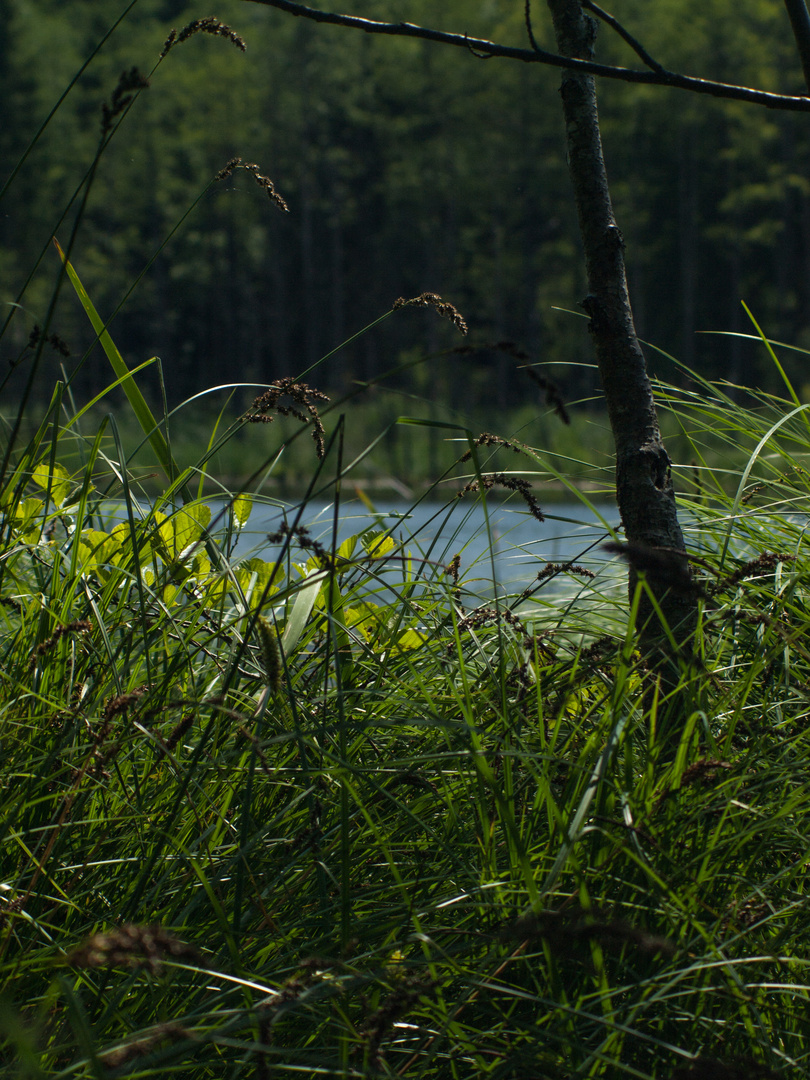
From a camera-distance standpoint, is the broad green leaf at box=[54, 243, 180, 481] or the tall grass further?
the broad green leaf at box=[54, 243, 180, 481]

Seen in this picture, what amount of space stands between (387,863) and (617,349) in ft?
2.70

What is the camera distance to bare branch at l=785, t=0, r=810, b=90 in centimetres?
124

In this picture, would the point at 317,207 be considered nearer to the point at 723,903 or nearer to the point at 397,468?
the point at 397,468

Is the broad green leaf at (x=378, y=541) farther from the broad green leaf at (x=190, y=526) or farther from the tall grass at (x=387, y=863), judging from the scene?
the broad green leaf at (x=190, y=526)

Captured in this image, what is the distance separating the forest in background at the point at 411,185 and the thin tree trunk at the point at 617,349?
21.0 metres

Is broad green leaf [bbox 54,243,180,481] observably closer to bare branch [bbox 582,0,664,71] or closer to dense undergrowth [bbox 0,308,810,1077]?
dense undergrowth [bbox 0,308,810,1077]

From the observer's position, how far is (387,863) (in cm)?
92

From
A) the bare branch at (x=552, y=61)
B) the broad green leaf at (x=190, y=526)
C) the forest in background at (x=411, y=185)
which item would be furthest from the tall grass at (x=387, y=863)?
the forest in background at (x=411, y=185)

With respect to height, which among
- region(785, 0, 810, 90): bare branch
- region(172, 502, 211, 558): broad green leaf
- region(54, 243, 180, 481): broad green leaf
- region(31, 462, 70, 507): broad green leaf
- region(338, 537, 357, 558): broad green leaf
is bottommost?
region(338, 537, 357, 558): broad green leaf

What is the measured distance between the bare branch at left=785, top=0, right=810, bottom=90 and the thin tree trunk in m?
0.30

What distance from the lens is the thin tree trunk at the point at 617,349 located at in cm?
124

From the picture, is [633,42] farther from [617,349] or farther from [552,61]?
[617,349]

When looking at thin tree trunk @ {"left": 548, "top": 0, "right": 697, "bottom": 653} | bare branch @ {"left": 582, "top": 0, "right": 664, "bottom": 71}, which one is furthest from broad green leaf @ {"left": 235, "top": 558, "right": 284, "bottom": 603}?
bare branch @ {"left": 582, "top": 0, "right": 664, "bottom": 71}

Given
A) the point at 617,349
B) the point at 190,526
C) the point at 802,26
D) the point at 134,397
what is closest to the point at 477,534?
the point at 617,349
